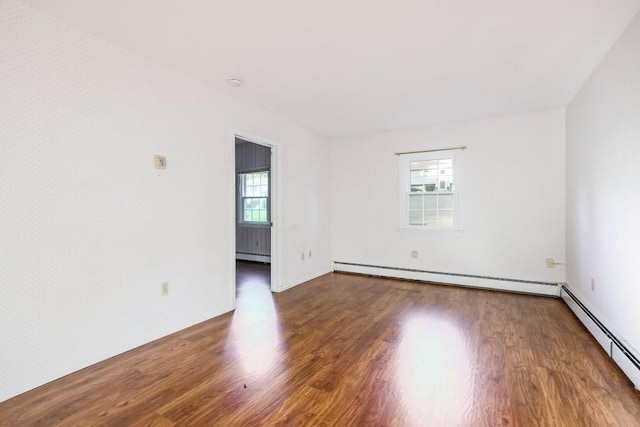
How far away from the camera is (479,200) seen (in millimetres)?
4387

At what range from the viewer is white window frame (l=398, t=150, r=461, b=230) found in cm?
452

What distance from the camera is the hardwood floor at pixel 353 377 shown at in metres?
1.67

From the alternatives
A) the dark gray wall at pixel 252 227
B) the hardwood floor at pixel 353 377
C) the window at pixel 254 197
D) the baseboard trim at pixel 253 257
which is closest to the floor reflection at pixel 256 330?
the hardwood floor at pixel 353 377

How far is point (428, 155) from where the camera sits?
15.5 ft

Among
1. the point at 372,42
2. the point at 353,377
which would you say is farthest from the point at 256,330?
the point at 372,42

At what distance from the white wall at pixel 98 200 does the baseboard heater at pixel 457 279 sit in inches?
99.4

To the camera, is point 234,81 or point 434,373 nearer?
point 434,373

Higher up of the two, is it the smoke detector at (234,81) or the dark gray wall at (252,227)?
the smoke detector at (234,81)

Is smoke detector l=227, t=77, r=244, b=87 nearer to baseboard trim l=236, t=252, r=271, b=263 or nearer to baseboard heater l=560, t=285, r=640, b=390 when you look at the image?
baseboard heater l=560, t=285, r=640, b=390

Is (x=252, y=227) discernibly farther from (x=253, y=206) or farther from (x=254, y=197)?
(x=254, y=197)

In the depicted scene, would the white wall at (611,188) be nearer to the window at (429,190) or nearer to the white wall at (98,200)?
the window at (429,190)

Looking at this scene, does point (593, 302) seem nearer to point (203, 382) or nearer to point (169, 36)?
point (203, 382)

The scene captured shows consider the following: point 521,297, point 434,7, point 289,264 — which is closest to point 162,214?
point 289,264

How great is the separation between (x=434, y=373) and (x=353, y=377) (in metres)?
0.57
